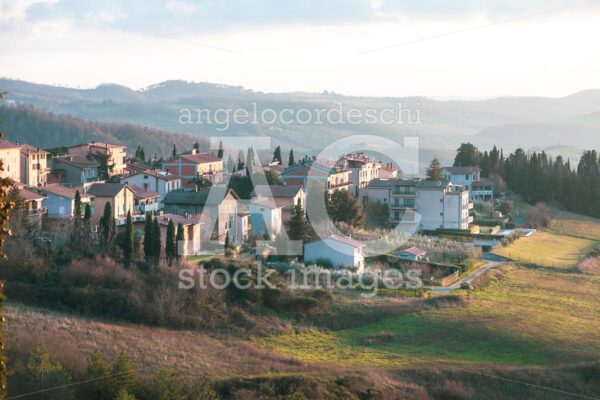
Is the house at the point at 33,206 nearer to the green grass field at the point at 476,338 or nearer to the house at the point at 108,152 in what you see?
the green grass field at the point at 476,338

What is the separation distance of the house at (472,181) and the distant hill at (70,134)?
46.4 m

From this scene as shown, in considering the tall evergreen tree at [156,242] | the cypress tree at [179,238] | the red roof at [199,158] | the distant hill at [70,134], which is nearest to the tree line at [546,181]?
the red roof at [199,158]

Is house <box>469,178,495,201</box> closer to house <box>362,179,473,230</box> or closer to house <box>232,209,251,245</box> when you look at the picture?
house <box>362,179,473,230</box>

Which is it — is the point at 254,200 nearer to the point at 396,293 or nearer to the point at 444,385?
the point at 396,293

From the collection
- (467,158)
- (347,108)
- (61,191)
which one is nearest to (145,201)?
(61,191)

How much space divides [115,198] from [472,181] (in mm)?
25415

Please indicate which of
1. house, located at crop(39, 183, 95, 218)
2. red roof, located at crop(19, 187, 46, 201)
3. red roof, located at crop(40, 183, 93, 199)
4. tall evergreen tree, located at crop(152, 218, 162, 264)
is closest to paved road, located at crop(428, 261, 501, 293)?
tall evergreen tree, located at crop(152, 218, 162, 264)

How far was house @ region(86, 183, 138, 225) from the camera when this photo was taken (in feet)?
82.2

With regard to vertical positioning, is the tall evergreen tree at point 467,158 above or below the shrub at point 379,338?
above

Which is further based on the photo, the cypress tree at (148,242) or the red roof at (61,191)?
the red roof at (61,191)

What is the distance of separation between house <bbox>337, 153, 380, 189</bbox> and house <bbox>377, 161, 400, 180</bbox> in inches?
74.5

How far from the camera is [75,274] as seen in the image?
61.4 feet

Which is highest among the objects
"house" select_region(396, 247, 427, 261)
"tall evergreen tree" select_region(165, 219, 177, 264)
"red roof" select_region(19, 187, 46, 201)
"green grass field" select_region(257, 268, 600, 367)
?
"red roof" select_region(19, 187, 46, 201)

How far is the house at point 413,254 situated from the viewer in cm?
2632
